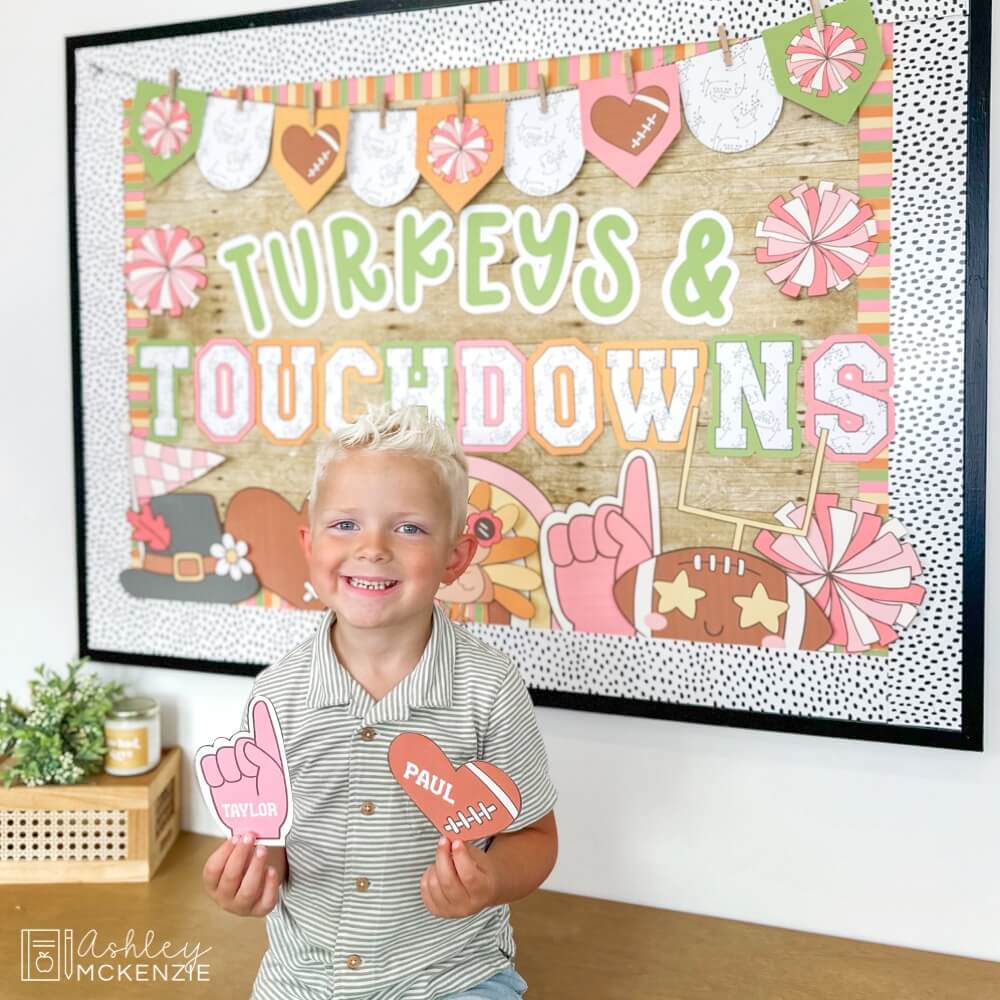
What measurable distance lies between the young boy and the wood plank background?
1.09ft

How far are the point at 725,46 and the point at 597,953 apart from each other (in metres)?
1.13

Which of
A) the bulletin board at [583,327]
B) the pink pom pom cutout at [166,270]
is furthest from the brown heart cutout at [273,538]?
the pink pom pom cutout at [166,270]

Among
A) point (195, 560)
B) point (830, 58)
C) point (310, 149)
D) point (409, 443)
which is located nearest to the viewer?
point (409, 443)

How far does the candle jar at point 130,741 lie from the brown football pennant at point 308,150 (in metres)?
0.78

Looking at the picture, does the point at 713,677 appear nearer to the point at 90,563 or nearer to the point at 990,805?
the point at 990,805

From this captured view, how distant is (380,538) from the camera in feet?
3.30

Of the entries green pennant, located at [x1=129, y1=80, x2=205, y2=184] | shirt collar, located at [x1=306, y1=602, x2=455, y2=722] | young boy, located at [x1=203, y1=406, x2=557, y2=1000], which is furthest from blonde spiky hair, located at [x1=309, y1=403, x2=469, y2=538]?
green pennant, located at [x1=129, y1=80, x2=205, y2=184]

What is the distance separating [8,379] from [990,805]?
1534 millimetres

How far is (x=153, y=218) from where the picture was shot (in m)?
1.50

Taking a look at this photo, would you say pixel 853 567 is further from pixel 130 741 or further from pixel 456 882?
pixel 130 741

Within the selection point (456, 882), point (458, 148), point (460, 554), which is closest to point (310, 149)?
point (458, 148)

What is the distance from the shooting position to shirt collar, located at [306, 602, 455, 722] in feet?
3.37

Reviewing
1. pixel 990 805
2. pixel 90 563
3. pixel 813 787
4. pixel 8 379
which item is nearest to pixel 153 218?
pixel 8 379

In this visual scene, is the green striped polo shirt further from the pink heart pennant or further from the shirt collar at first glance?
the pink heart pennant
